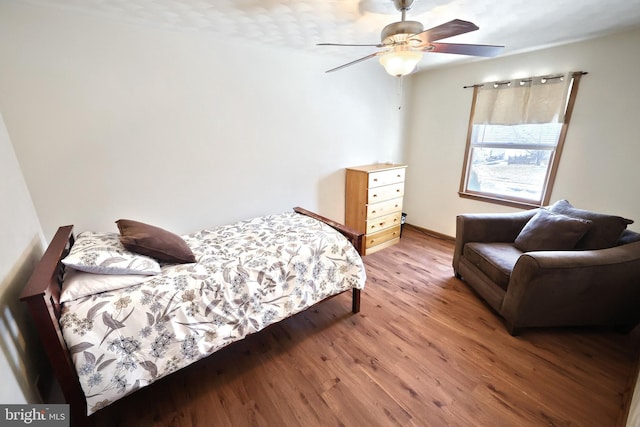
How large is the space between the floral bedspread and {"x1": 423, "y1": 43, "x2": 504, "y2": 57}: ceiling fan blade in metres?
1.42

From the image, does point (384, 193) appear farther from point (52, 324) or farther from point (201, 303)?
point (52, 324)

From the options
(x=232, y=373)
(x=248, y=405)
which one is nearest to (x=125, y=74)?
(x=232, y=373)

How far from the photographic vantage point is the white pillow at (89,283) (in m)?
1.26

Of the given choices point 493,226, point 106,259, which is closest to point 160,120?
point 106,259

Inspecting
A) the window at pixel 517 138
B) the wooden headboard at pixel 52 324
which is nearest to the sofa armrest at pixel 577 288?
the window at pixel 517 138

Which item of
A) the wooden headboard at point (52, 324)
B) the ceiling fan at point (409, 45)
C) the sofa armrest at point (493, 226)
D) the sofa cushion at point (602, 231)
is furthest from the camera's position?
the sofa armrest at point (493, 226)

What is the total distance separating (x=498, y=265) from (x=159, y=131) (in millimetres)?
2946

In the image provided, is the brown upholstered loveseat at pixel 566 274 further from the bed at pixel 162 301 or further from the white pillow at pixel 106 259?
the white pillow at pixel 106 259

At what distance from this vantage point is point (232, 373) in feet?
5.56

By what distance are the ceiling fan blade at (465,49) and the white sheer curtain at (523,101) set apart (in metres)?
1.59

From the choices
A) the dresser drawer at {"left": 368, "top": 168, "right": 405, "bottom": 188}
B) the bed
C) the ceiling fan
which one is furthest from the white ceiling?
the bed

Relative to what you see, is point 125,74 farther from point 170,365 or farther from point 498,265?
point 498,265

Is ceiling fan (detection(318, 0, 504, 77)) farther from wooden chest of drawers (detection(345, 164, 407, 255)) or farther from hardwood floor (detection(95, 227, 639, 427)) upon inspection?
hardwood floor (detection(95, 227, 639, 427))

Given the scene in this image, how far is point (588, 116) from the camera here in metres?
2.51
